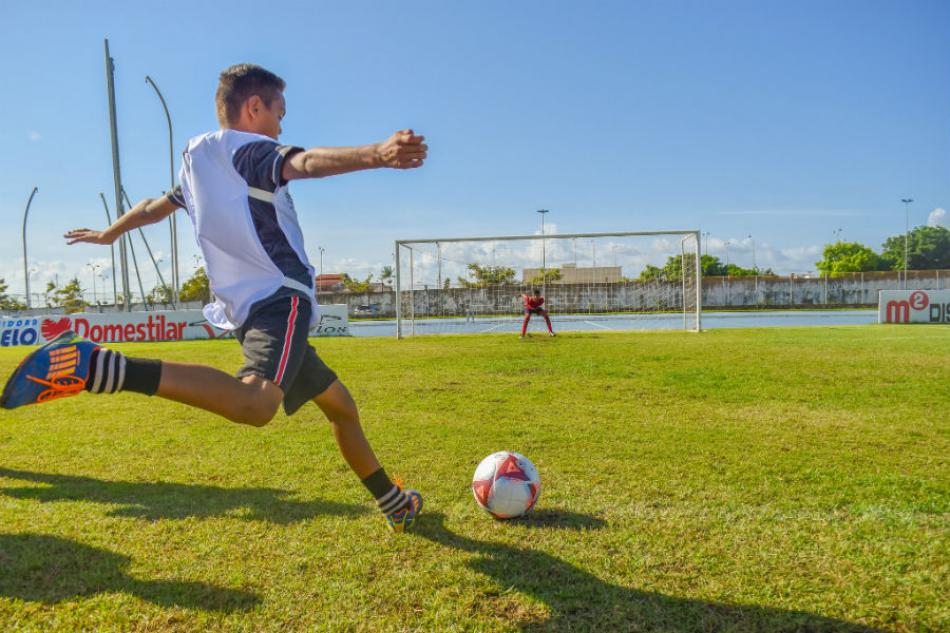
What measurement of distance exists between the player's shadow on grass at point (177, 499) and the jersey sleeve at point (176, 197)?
166 cm

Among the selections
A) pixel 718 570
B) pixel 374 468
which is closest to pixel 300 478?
pixel 374 468

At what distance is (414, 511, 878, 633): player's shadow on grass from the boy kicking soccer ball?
762mm

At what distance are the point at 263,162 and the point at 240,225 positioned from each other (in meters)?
0.31

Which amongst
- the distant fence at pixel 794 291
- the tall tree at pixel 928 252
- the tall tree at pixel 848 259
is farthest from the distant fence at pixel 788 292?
the tall tree at pixel 928 252

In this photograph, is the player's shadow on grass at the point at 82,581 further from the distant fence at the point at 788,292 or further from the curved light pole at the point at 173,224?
the distant fence at the point at 788,292

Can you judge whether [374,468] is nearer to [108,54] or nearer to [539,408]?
[539,408]

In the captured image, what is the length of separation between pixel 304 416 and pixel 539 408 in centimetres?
247

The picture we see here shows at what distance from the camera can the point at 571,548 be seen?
110 inches

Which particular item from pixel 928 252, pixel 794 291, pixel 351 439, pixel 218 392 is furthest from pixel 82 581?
pixel 928 252

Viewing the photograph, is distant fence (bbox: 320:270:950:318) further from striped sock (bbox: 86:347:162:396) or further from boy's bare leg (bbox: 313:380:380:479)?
striped sock (bbox: 86:347:162:396)

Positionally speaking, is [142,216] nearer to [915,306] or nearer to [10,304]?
[915,306]

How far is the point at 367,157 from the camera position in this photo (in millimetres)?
2084

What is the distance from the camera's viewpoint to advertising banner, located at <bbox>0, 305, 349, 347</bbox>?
22562mm

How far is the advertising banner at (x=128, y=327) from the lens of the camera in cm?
2256
